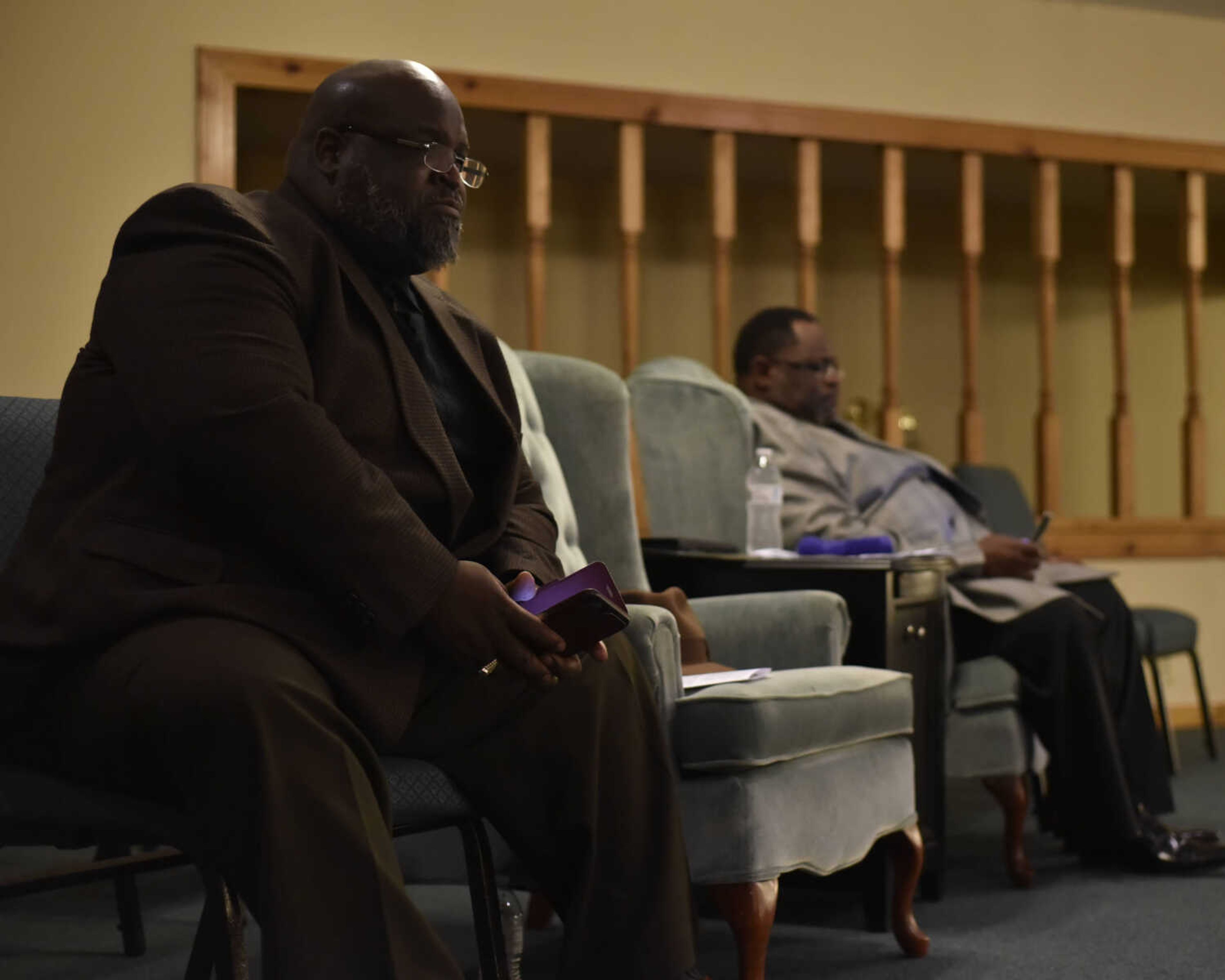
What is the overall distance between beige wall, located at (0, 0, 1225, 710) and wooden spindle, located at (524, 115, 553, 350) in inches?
7.4

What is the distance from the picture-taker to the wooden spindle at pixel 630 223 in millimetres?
4707

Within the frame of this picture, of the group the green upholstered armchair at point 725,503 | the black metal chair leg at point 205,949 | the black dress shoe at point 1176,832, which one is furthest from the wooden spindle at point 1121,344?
the black metal chair leg at point 205,949

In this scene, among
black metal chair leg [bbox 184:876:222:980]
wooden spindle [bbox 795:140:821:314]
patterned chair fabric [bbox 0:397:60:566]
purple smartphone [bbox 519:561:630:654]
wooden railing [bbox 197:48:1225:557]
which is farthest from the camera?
wooden spindle [bbox 795:140:821:314]

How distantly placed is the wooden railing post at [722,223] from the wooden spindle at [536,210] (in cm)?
57

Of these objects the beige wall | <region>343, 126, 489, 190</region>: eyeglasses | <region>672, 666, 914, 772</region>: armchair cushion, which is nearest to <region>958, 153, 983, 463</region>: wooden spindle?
the beige wall

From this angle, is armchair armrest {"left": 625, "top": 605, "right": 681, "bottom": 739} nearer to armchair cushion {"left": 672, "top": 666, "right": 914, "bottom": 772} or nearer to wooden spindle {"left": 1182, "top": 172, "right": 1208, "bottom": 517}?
armchair cushion {"left": 672, "top": 666, "right": 914, "bottom": 772}

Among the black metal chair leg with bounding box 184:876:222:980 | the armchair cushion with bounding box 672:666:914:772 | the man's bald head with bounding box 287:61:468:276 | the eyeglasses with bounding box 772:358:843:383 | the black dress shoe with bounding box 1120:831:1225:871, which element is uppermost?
the man's bald head with bounding box 287:61:468:276

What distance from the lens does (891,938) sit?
2.61 m

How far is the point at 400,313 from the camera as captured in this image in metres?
1.88

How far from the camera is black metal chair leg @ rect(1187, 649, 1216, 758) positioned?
468 centimetres

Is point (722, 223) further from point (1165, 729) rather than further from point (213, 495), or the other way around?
point (213, 495)

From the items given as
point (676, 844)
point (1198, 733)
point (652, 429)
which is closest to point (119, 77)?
point (652, 429)

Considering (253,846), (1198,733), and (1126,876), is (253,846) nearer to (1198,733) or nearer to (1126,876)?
(1126,876)

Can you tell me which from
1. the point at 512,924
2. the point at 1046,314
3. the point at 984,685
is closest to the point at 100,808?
the point at 512,924
